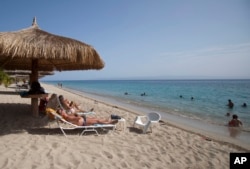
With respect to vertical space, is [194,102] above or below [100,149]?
below

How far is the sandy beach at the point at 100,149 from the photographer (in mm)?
3660

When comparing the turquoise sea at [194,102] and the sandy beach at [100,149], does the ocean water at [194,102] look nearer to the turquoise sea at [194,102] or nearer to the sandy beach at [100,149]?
the turquoise sea at [194,102]

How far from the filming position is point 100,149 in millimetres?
4387

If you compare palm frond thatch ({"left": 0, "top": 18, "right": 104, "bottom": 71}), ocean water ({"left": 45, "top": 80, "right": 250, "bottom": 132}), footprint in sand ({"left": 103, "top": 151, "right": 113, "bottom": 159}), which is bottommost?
ocean water ({"left": 45, "top": 80, "right": 250, "bottom": 132})

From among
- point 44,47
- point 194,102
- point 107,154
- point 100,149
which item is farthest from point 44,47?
point 194,102

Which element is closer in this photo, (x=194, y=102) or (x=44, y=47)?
(x=44, y=47)

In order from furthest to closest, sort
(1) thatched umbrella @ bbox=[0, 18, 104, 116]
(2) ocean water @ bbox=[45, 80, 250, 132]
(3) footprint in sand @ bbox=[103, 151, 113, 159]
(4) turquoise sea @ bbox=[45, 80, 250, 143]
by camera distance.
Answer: (2) ocean water @ bbox=[45, 80, 250, 132] < (4) turquoise sea @ bbox=[45, 80, 250, 143] < (1) thatched umbrella @ bbox=[0, 18, 104, 116] < (3) footprint in sand @ bbox=[103, 151, 113, 159]

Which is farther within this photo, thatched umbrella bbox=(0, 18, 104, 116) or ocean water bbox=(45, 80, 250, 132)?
ocean water bbox=(45, 80, 250, 132)

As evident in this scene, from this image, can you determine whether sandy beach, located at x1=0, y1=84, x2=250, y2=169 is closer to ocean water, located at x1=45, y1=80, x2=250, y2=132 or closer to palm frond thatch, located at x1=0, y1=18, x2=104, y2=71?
palm frond thatch, located at x1=0, y1=18, x2=104, y2=71

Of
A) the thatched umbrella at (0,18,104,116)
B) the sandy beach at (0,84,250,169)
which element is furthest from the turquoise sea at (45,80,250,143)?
the thatched umbrella at (0,18,104,116)

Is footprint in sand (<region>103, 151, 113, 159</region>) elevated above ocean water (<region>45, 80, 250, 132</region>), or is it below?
above

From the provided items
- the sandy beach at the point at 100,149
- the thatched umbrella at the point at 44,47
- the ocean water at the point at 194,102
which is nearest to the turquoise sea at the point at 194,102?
the ocean water at the point at 194,102

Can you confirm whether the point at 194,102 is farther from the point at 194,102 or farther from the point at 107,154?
the point at 107,154

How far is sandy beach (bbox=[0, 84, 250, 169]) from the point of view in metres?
3.66
